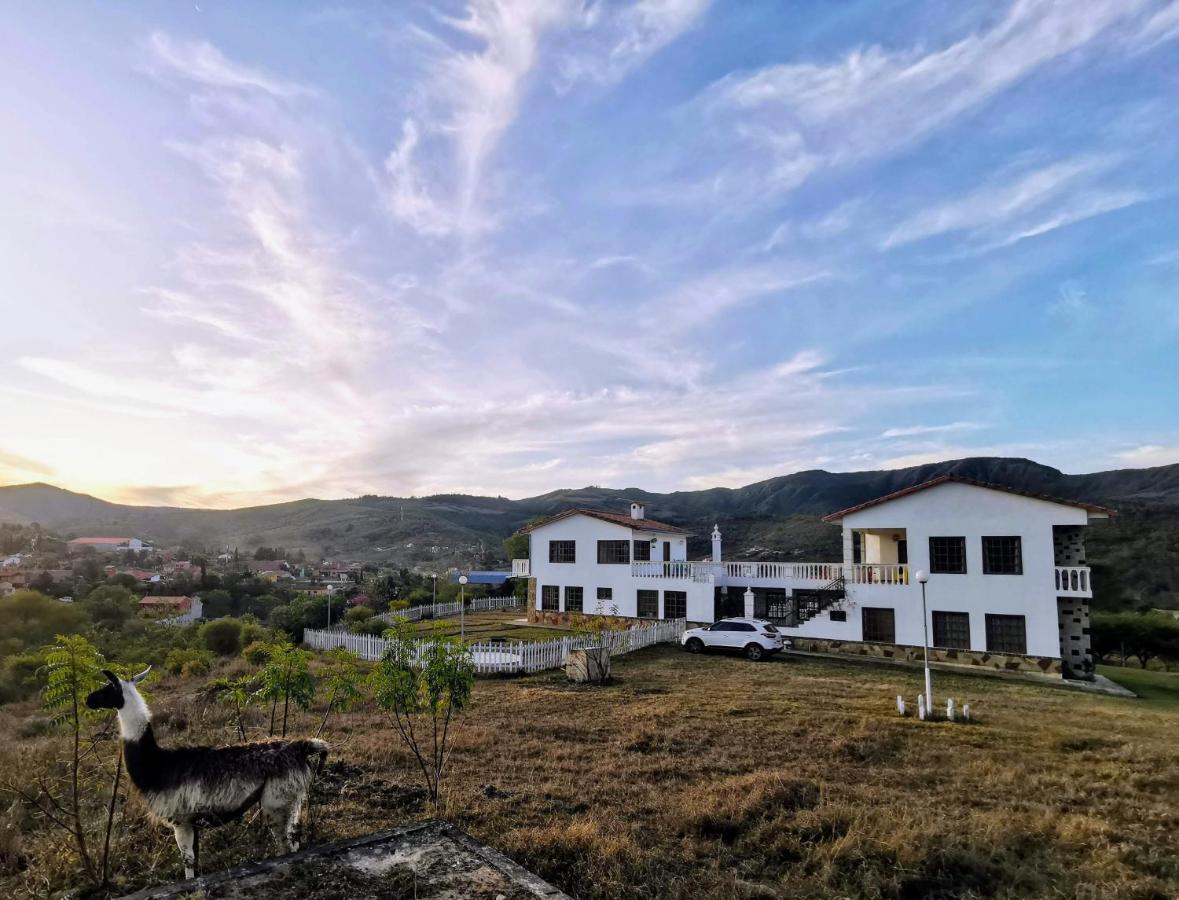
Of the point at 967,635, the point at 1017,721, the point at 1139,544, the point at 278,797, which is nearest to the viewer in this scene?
the point at 278,797

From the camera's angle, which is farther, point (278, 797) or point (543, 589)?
point (543, 589)

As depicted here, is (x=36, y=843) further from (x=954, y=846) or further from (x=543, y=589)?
(x=543, y=589)

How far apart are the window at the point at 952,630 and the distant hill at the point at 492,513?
3060cm

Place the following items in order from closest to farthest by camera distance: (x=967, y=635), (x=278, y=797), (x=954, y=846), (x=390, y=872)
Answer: (x=390, y=872) < (x=278, y=797) < (x=954, y=846) < (x=967, y=635)

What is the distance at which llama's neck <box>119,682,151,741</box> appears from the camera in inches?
195

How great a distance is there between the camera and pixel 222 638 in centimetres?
2659

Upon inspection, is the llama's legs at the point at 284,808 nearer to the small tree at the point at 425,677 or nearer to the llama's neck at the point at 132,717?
the llama's neck at the point at 132,717

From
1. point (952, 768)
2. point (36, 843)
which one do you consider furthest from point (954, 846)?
point (36, 843)

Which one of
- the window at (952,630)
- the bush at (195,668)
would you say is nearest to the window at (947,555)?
A: the window at (952,630)

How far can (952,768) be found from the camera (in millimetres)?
Answer: 9422

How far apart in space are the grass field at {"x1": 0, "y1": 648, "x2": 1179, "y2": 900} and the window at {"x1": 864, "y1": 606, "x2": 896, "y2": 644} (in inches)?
366

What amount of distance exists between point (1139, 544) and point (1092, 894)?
178 ft

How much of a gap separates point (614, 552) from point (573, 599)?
349 cm

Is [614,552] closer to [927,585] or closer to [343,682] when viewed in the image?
[927,585]
